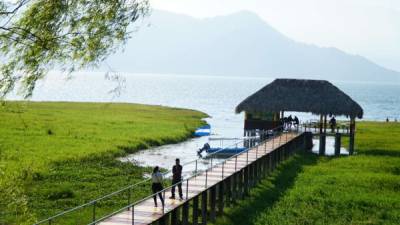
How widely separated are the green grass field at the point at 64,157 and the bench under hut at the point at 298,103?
8483mm

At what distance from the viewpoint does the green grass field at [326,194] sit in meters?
26.0

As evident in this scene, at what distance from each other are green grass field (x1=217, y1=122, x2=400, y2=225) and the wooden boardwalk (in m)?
1.54

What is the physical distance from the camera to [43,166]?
34.8 meters

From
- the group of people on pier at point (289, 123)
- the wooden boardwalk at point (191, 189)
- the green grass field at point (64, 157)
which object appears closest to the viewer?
the green grass field at point (64, 157)

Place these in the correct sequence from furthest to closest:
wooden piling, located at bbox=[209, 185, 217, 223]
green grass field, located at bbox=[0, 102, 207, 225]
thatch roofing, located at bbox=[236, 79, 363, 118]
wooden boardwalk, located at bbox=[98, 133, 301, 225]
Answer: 1. thatch roofing, located at bbox=[236, 79, 363, 118]
2. wooden piling, located at bbox=[209, 185, 217, 223]
3. wooden boardwalk, located at bbox=[98, 133, 301, 225]
4. green grass field, located at bbox=[0, 102, 207, 225]

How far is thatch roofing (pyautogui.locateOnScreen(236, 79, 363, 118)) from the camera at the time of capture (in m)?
50.2

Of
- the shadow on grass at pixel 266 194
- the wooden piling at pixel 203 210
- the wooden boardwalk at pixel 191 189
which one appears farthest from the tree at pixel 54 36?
the shadow on grass at pixel 266 194

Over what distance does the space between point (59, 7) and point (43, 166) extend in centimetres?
2490

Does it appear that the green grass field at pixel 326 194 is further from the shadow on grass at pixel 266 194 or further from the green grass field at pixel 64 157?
the green grass field at pixel 64 157

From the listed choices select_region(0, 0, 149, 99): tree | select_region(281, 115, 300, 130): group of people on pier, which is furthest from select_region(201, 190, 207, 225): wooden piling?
select_region(281, 115, 300, 130): group of people on pier

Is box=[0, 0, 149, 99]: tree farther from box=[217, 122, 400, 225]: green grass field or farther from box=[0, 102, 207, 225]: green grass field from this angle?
box=[217, 122, 400, 225]: green grass field

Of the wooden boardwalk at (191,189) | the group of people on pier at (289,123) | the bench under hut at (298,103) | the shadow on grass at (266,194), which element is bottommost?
the shadow on grass at (266,194)

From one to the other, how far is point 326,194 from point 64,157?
54.4 feet

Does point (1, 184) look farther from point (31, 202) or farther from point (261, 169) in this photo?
point (261, 169)
